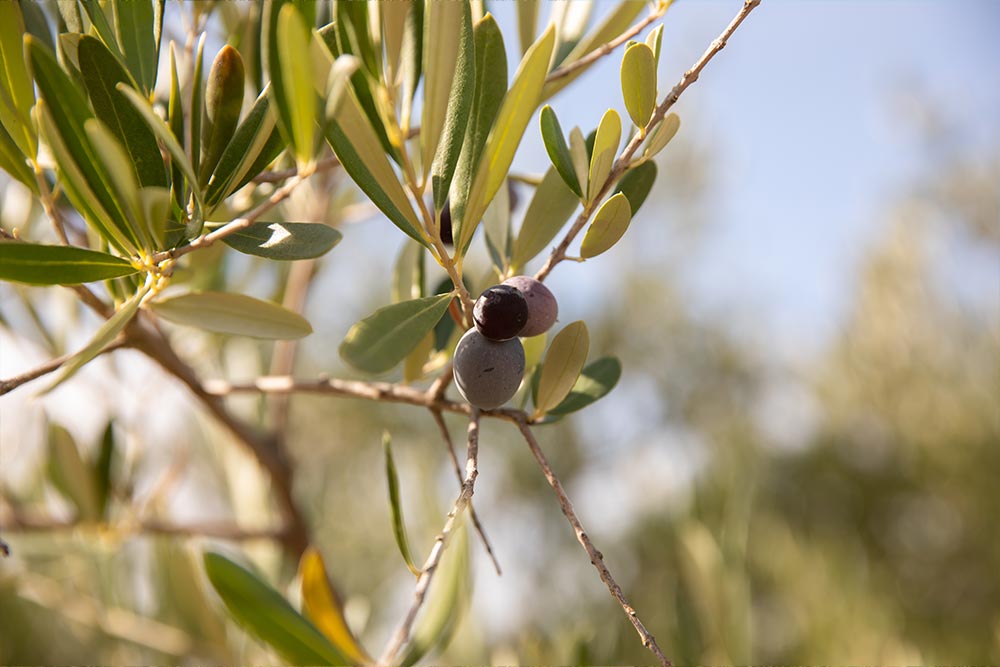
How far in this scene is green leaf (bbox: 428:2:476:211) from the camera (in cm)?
26

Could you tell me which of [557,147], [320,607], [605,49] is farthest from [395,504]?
[605,49]

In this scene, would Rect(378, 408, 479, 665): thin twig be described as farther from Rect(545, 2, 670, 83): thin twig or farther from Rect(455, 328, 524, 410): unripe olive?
Rect(545, 2, 670, 83): thin twig

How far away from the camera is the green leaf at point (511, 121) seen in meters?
0.25

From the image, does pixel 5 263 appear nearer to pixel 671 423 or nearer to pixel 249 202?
pixel 249 202

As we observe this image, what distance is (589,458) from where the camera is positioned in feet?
9.55

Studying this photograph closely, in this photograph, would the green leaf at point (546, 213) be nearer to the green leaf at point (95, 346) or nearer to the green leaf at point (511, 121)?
the green leaf at point (511, 121)

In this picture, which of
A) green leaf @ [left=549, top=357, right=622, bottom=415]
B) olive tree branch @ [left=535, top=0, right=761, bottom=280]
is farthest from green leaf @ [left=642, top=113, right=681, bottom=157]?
green leaf @ [left=549, top=357, right=622, bottom=415]

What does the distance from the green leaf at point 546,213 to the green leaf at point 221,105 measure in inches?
5.3

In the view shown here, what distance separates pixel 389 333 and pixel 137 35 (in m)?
0.18

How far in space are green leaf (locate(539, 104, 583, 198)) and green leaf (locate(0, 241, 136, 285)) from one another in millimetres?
168

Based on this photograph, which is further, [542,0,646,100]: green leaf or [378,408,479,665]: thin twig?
[542,0,646,100]: green leaf

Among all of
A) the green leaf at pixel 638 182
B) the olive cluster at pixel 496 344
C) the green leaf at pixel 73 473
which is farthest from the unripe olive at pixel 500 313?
the green leaf at pixel 73 473

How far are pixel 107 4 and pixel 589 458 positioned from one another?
271 cm

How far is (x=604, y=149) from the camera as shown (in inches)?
11.1
